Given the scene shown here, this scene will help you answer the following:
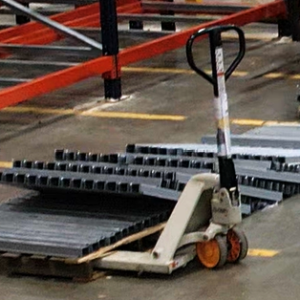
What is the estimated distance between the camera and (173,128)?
8914 mm

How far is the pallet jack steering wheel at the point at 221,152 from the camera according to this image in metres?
5.54

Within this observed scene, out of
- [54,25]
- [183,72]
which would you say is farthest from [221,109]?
[183,72]

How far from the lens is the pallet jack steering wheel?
18.2 ft

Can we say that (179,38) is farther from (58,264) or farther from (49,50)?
(58,264)

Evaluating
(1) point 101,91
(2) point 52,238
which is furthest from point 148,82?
(2) point 52,238

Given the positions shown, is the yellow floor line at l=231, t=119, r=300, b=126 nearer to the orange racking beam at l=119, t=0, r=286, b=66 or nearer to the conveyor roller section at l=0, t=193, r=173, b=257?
the orange racking beam at l=119, t=0, r=286, b=66

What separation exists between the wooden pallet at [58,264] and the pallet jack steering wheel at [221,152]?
1.54ft

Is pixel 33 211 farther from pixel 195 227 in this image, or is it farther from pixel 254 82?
pixel 254 82

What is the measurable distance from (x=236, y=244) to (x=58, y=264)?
2.94 feet

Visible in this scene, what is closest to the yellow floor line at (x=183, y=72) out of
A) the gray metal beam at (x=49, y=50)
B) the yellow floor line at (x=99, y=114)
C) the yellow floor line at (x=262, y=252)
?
the gray metal beam at (x=49, y=50)

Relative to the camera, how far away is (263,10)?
468 inches

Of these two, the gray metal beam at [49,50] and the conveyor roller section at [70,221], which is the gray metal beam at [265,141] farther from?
the gray metal beam at [49,50]

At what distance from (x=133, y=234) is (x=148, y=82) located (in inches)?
199

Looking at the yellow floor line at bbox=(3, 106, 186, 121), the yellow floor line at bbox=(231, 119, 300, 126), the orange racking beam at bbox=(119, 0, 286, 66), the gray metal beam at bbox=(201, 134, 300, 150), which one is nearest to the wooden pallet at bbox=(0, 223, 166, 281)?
the gray metal beam at bbox=(201, 134, 300, 150)
